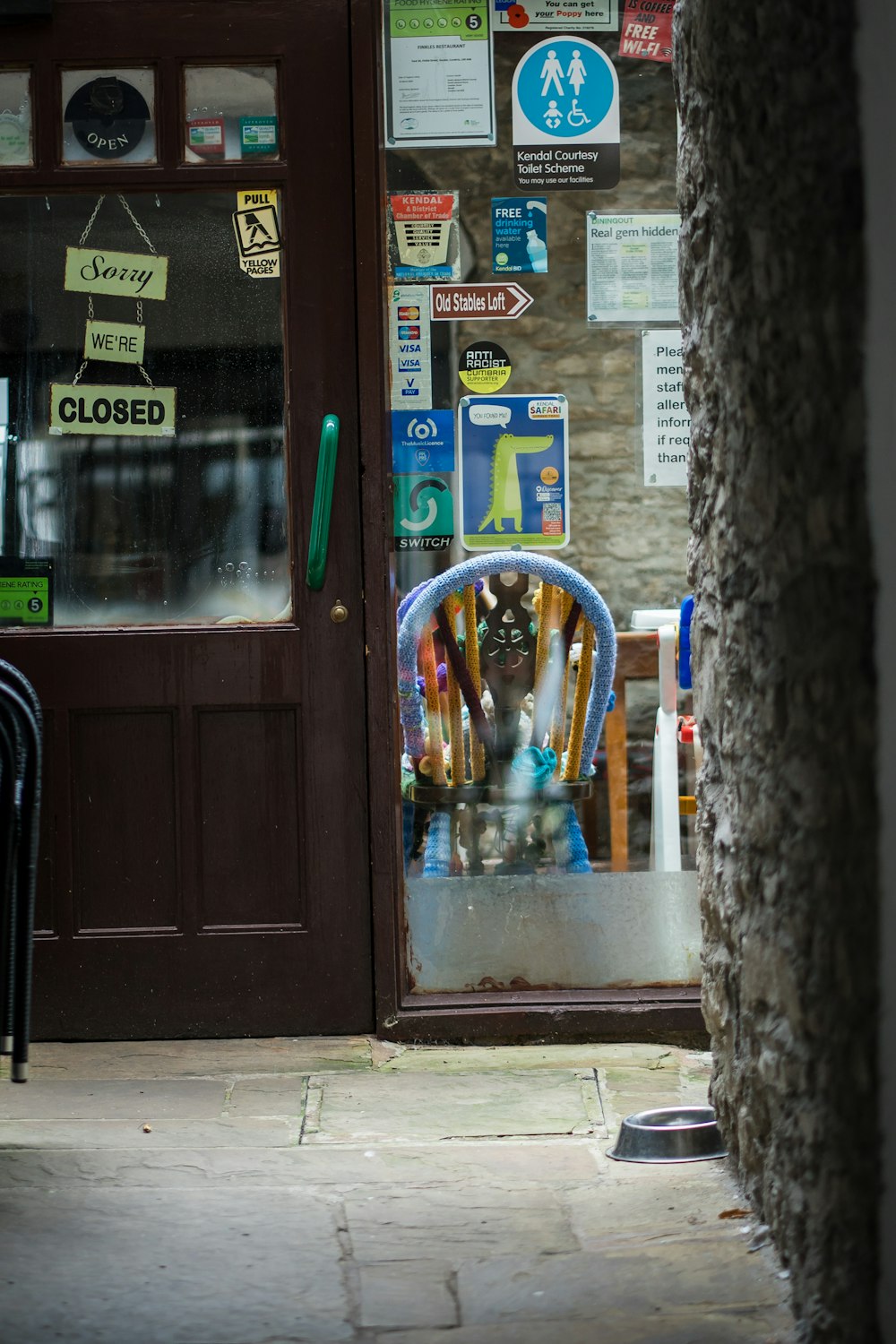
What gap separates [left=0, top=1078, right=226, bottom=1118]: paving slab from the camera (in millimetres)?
3143

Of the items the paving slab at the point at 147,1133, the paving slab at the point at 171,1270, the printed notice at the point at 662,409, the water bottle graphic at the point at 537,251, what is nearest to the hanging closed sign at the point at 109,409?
the water bottle graphic at the point at 537,251

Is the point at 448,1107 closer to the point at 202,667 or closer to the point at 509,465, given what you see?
the point at 202,667

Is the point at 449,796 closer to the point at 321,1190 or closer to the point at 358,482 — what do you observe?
the point at 358,482

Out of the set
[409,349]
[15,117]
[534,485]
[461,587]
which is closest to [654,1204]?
[461,587]

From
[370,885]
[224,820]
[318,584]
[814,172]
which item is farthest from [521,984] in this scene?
[814,172]

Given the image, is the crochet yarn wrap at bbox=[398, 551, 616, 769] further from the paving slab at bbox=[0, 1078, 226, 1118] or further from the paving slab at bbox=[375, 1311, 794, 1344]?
the paving slab at bbox=[375, 1311, 794, 1344]

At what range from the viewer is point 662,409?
3.74 meters

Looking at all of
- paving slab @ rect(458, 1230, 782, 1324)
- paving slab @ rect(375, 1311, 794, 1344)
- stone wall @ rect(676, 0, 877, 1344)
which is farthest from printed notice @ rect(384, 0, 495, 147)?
paving slab @ rect(375, 1311, 794, 1344)

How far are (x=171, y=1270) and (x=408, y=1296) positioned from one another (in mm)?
376

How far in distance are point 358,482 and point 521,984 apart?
1347mm

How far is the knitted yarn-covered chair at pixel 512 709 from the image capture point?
378 cm

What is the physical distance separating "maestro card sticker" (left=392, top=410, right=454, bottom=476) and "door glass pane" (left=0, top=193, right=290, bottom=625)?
0.29 meters

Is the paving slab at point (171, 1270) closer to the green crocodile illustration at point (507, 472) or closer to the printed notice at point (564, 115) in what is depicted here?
the green crocodile illustration at point (507, 472)

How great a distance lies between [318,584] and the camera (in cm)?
362
